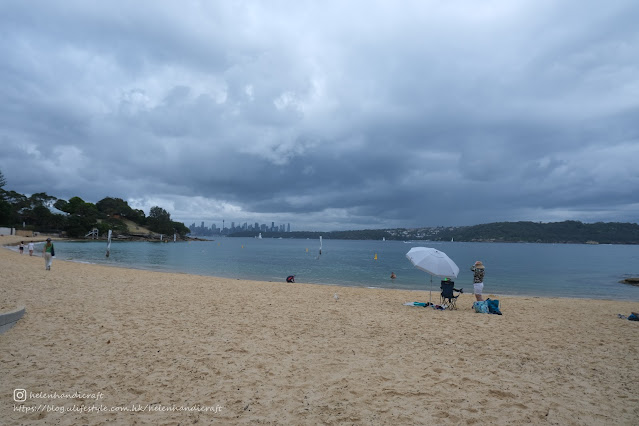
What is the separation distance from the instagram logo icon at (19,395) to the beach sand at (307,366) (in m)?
0.09

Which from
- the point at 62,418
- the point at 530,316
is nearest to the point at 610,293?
the point at 530,316

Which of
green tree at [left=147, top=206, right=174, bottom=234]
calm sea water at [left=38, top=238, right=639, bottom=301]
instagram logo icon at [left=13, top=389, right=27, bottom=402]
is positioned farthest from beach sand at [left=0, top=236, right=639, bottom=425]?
green tree at [left=147, top=206, right=174, bottom=234]

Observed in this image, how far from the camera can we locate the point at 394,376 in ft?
18.3

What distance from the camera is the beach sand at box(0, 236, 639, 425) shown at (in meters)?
4.39

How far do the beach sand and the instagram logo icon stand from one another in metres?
0.09

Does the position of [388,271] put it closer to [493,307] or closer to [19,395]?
[493,307]

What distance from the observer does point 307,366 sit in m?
5.95

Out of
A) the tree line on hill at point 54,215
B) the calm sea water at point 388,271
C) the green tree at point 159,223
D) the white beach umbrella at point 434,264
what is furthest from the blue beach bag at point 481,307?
the green tree at point 159,223

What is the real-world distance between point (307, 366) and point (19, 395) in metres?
4.17

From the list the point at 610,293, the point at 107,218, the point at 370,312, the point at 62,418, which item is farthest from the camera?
the point at 107,218

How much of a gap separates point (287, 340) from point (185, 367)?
240 cm

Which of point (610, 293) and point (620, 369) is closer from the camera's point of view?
point (620, 369)

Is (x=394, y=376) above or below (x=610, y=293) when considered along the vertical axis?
above

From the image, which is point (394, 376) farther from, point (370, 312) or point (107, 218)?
point (107, 218)
